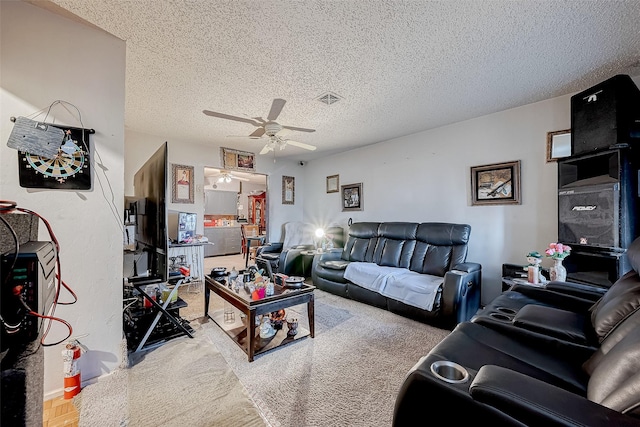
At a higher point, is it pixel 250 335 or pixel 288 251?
pixel 288 251

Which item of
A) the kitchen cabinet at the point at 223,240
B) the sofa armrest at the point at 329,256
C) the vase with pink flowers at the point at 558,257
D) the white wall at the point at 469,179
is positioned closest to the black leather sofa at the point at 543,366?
the vase with pink flowers at the point at 558,257

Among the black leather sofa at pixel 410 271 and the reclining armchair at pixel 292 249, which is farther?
the reclining armchair at pixel 292 249

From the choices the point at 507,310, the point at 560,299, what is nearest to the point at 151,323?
the point at 507,310

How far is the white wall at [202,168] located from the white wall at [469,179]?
1705mm

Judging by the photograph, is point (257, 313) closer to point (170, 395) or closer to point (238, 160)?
point (170, 395)

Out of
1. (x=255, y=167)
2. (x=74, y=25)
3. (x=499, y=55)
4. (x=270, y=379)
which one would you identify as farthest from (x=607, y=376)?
(x=255, y=167)

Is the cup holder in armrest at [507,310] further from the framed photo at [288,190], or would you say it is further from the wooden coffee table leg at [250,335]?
the framed photo at [288,190]

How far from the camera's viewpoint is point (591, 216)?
7.22 feet

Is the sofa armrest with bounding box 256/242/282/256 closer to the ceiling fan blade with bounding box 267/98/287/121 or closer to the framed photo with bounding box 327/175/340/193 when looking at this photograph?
the framed photo with bounding box 327/175/340/193

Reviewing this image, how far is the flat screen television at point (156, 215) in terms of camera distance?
1889 millimetres

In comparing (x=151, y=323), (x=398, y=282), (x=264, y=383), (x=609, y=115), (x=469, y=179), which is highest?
(x=609, y=115)

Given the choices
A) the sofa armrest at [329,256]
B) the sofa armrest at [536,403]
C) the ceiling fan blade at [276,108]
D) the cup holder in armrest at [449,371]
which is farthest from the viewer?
the sofa armrest at [329,256]

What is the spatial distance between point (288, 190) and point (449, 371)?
5.27 metres

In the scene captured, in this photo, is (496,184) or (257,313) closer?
(257,313)
